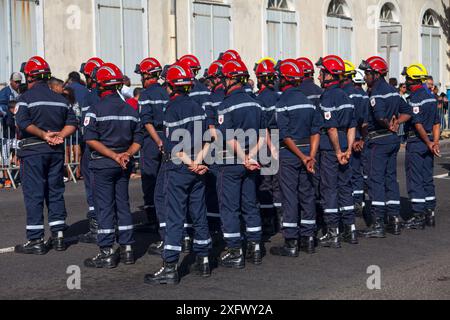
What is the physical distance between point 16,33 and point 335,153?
32.7ft

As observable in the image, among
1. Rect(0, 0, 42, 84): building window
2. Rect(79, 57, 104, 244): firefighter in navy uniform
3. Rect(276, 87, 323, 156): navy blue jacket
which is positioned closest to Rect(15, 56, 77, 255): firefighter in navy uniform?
Rect(79, 57, 104, 244): firefighter in navy uniform

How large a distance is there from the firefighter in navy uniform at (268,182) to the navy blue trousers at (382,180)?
46.0 inches

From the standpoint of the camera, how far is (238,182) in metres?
8.43

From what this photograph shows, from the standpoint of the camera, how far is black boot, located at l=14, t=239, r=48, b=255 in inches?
363

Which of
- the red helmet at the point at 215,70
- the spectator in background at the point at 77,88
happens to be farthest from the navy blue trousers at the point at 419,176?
the spectator in background at the point at 77,88

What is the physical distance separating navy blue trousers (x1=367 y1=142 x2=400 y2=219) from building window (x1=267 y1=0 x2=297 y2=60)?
14255 mm

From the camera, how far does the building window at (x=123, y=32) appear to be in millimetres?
19281

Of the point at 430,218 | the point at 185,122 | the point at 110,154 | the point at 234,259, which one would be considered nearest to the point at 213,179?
the point at 234,259

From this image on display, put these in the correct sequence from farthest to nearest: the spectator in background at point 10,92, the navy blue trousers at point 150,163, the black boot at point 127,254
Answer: the spectator in background at point 10,92 < the navy blue trousers at point 150,163 < the black boot at point 127,254

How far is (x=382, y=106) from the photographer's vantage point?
10.3m

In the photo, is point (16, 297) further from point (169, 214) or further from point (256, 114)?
point (256, 114)

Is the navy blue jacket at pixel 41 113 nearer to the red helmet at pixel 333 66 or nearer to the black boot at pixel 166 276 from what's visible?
the black boot at pixel 166 276
